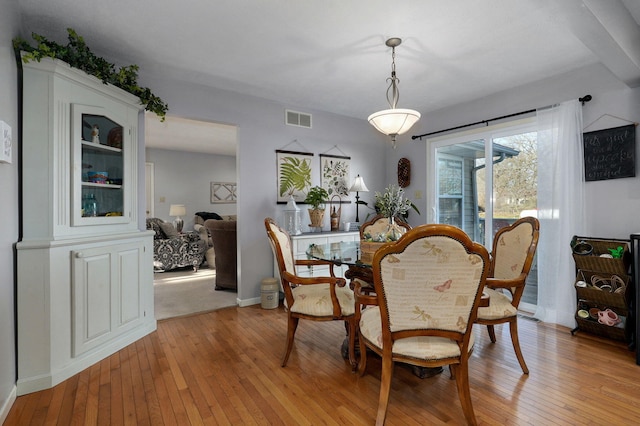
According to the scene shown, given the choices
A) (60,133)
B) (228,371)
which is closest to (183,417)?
(228,371)

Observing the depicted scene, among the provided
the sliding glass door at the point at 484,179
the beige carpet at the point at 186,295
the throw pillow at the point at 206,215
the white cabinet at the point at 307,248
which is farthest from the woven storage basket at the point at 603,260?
the throw pillow at the point at 206,215

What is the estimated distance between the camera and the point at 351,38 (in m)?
2.53

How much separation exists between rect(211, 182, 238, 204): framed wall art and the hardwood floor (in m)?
5.81

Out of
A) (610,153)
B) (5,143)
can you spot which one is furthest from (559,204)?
(5,143)

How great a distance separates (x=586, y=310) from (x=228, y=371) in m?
3.04

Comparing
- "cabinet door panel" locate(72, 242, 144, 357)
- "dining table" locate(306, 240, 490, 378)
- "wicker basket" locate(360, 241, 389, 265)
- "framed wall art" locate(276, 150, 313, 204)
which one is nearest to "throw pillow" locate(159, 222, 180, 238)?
"framed wall art" locate(276, 150, 313, 204)

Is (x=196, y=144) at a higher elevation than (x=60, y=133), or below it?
higher

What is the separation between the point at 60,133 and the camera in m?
2.21

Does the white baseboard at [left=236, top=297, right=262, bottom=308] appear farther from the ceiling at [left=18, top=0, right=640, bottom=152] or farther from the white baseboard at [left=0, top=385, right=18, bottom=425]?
the ceiling at [left=18, top=0, right=640, bottom=152]

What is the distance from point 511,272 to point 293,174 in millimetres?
2672

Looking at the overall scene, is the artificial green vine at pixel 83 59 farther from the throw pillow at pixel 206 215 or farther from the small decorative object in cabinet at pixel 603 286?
the throw pillow at pixel 206 215

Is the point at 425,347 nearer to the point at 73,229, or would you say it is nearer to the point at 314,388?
the point at 314,388

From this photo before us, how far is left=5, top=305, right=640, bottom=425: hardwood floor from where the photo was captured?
1.74m

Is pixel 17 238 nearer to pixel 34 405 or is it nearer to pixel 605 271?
pixel 34 405
